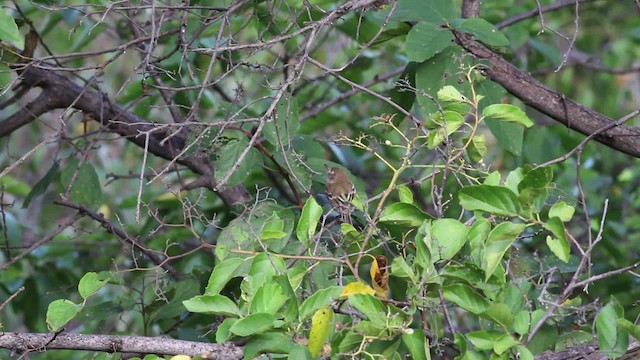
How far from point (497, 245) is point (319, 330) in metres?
0.26

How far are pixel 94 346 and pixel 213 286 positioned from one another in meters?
0.22

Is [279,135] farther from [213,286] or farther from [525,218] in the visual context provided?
[525,218]

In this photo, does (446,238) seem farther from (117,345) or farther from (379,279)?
(117,345)

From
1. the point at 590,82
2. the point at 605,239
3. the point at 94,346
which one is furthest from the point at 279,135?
the point at 590,82

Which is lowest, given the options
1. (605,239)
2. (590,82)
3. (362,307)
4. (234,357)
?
(590,82)

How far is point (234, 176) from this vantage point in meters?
1.69

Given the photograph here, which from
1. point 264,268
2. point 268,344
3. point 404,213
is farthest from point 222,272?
point 404,213

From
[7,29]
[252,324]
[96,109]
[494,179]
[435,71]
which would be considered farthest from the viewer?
[96,109]

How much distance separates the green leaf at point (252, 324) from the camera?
1.11 meters

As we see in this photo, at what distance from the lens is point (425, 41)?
1.75 meters

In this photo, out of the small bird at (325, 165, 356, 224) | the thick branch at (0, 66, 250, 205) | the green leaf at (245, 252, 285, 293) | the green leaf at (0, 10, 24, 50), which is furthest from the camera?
the thick branch at (0, 66, 250, 205)

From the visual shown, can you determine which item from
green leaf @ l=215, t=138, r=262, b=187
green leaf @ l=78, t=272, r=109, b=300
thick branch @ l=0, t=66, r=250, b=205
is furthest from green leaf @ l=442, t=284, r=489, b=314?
thick branch @ l=0, t=66, r=250, b=205

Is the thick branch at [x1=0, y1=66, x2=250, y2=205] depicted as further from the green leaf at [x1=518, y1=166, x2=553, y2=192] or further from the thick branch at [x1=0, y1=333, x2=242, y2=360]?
the green leaf at [x1=518, y1=166, x2=553, y2=192]

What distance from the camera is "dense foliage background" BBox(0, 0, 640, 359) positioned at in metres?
1.17
